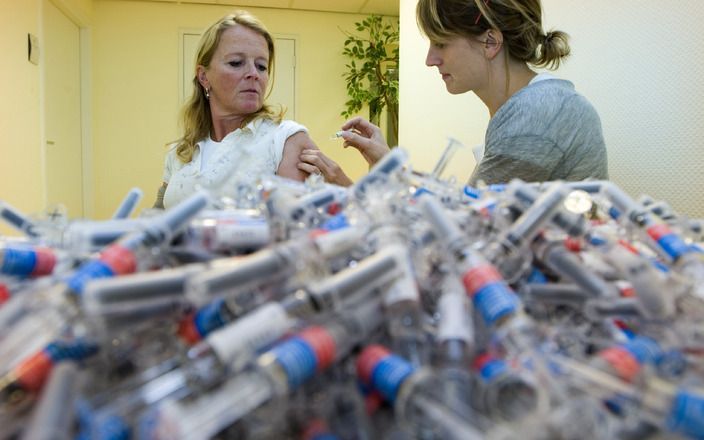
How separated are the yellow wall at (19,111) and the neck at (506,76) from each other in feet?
8.77

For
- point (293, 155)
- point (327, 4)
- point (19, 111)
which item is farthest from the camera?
point (327, 4)

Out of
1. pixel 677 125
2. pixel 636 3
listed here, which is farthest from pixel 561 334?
pixel 636 3

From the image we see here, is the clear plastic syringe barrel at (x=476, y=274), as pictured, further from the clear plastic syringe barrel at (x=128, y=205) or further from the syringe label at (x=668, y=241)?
the clear plastic syringe barrel at (x=128, y=205)

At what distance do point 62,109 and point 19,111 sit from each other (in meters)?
0.89

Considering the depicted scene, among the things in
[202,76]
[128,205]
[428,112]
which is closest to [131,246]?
[128,205]

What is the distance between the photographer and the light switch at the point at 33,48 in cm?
319

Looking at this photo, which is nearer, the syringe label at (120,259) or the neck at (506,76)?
the syringe label at (120,259)

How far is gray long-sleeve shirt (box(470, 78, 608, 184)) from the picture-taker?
122 centimetres

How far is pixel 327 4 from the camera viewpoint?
462 centimetres

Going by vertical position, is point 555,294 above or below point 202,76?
below

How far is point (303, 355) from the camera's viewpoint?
34 centimetres

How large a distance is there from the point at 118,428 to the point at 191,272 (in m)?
0.11

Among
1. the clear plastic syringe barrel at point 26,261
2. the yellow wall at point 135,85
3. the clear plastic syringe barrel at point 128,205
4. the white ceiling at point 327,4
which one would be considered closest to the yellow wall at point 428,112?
the white ceiling at point 327,4

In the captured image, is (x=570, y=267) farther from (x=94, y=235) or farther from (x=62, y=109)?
(x=62, y=109)
